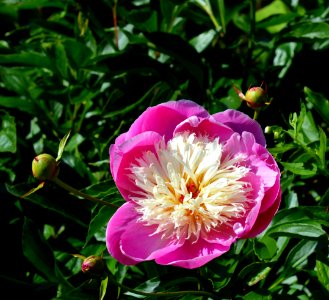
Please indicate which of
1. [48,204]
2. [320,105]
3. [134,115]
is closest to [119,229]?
[48,204]

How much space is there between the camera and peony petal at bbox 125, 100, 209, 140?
1151 millimetres

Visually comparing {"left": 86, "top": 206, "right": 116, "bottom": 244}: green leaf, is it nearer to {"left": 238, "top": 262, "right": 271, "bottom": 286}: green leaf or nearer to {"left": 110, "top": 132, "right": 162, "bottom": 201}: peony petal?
{"left": 110, "top": 132, "right": 162, "bottom": 201}: peony petal

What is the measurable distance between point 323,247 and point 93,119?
82 cm

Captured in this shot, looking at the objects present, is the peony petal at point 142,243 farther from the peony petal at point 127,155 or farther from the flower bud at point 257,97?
the flower bud at point 257,97

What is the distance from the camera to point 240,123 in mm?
1151

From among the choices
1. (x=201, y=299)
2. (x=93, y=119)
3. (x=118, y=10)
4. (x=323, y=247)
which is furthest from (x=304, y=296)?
(x=118, y=10)

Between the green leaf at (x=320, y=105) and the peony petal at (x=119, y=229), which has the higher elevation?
the peony petal at (x=119, y=229)

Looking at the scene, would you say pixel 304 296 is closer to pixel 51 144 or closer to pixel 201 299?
pixel 201 299

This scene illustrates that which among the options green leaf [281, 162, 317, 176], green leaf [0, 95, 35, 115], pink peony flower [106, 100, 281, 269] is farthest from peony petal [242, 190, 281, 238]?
green leaf [0, 95, 35, 115]

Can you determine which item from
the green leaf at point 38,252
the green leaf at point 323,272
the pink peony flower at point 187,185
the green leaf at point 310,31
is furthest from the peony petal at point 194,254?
the green leaf at point 310,31

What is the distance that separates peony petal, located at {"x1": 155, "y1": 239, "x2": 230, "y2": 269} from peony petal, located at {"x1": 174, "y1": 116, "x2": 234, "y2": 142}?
A: 0.66 ft

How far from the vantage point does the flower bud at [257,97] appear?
111 centimetres

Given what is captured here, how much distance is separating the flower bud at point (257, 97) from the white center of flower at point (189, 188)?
0.10m

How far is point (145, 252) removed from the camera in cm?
112
